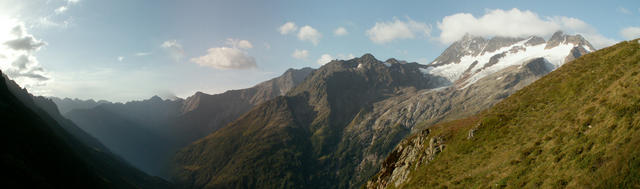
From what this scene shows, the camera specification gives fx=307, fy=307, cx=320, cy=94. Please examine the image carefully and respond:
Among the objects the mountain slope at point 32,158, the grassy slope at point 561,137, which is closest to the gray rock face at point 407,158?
the grassy slope at point 561,137

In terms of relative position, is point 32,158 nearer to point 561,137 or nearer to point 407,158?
point 407,158

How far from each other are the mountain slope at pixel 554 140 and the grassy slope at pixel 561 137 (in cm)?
6

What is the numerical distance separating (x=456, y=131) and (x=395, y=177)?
46.7 ft

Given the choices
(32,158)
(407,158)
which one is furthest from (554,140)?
(32,158)

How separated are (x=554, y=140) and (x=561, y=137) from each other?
0.61 metres

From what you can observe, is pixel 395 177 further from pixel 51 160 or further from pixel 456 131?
pixel 51 160

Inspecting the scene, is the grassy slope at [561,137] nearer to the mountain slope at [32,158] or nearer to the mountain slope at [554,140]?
Answer: the mountain slope at [554,140]

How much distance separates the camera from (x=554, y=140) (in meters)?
28.5

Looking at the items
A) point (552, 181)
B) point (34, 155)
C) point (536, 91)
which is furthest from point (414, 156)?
point (34, 155)

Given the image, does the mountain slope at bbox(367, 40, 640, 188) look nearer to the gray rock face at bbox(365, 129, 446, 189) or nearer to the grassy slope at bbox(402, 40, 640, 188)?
the grassy slope at bbox(402, 40, 640, 188)

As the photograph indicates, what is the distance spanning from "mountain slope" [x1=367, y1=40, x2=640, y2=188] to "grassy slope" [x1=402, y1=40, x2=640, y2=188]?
0.06m

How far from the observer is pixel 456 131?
55.0m

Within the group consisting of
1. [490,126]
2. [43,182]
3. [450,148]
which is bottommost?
[43,182]

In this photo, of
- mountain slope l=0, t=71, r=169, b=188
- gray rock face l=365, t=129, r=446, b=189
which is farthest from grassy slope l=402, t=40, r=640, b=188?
mountain slope l=0, t=71, r=169, b=188
